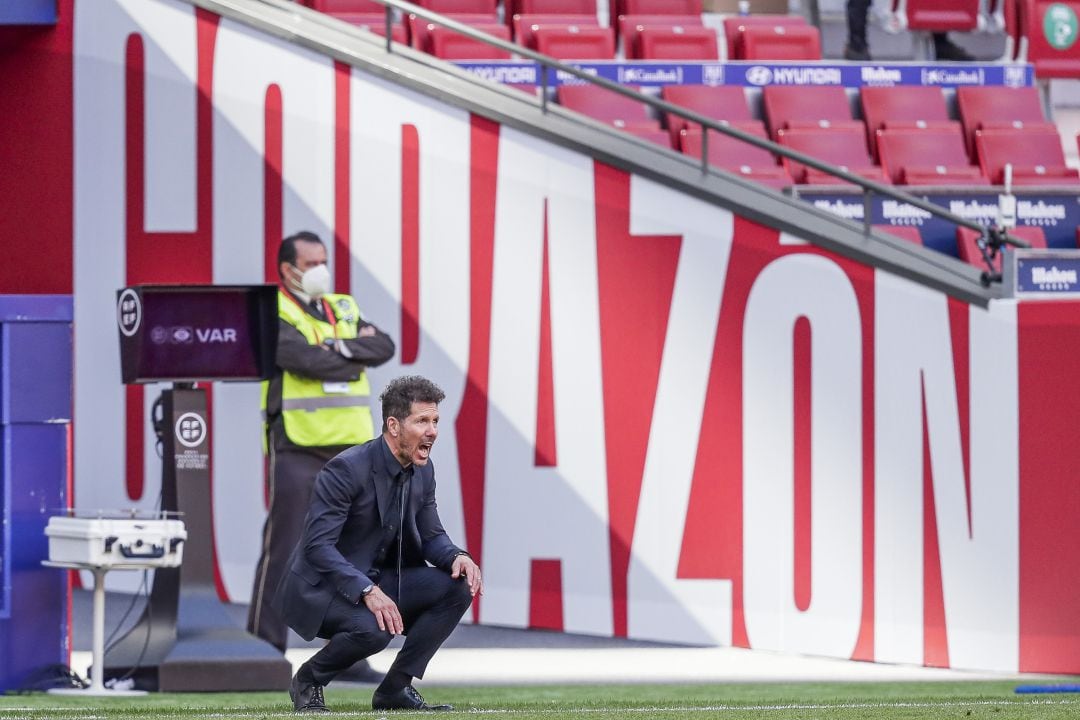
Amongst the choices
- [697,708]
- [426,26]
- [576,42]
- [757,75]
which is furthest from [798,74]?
[697,708]

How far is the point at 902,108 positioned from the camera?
13.4 m

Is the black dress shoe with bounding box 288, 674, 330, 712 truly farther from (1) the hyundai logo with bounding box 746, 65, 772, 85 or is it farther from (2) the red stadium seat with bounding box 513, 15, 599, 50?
(1) the hyundai logo with bounding box 746, 65, 772, 85

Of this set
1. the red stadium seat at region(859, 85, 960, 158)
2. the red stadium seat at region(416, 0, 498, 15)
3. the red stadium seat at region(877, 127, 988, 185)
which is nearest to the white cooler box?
the red stadium seat at region(877, 127, 988, 185)

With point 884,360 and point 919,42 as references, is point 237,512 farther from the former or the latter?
point 919,42

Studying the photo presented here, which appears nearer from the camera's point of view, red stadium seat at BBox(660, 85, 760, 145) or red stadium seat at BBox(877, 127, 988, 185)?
red stadium seat at BBox(877, 127, 988, 185)

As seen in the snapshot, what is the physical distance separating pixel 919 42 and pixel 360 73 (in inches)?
262

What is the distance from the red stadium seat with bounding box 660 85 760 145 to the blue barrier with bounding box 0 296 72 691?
5422 mm

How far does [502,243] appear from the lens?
10133mm

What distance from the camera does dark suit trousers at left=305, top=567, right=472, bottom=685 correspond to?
653cm

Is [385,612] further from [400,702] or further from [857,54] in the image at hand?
[857,54]

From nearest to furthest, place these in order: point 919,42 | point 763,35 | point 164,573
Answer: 1. point 164,573
2. point 763,35
3. point 919,42

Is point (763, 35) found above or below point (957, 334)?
above

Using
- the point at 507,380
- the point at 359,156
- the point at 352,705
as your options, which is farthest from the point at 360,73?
the point at 352,705

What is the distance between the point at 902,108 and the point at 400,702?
7848 millimetres
